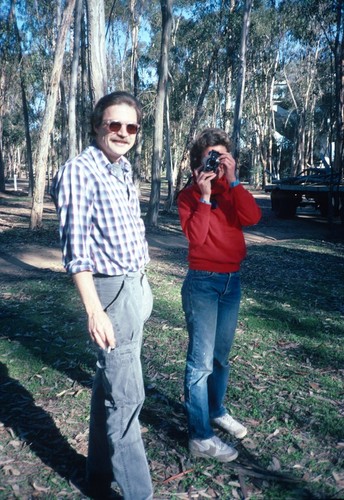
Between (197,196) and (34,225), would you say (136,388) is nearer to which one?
(197,196)

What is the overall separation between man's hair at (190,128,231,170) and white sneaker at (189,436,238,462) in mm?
1533

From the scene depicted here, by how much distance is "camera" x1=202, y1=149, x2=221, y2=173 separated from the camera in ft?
8.31

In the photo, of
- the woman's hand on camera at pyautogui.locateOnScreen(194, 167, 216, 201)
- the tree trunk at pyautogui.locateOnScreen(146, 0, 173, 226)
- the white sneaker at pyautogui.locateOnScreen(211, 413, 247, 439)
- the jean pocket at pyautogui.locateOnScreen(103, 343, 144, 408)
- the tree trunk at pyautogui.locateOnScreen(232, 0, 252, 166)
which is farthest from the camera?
the tree trunk at pyautogui.locateOnScreen(232, 0, 252, 166)

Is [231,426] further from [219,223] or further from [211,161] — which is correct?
[211,161]

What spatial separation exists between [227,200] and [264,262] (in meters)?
6.91

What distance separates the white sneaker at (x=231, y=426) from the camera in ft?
9.75

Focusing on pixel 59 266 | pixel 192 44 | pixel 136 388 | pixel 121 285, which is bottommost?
pixel 59 266

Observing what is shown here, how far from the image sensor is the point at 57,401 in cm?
343

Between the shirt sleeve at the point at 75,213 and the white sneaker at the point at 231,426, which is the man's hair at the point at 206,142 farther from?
the white sneaker at the point at 231,426

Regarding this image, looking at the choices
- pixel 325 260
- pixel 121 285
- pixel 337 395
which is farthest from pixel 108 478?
pixel 325 260

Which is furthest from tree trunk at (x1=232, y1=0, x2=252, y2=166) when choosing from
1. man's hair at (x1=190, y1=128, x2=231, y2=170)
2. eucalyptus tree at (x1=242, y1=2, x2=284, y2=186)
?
man's hair at (x1=190, y1=128, x2=231, y2=170)

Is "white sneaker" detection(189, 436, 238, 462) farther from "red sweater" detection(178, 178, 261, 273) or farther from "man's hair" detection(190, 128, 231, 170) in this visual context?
"man's hair" detection(190, 128, 231, 170)

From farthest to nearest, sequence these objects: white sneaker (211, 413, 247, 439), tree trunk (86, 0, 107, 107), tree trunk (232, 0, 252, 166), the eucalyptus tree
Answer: the eucalyptus tree, tree trunk (232, 0, 252, 166), tree trunk (86, 0, 107, 107), white sneaker (211, 413, 247, 439)

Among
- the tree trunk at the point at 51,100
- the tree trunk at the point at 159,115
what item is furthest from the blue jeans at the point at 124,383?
the tree trunk at the point at 159,115
